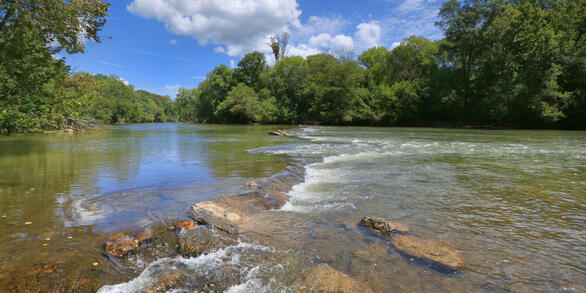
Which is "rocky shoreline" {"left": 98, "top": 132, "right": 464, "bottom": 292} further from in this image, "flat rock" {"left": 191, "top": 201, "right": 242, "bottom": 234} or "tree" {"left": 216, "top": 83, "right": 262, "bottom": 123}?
"tree" {"left": 216, "top": 83, "right": 262, "bottom": 123}

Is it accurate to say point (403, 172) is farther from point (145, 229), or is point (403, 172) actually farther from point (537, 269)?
point (145, 229)

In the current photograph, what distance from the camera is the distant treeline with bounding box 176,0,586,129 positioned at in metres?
34.0

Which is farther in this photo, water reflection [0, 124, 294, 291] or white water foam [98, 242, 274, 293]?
water reflection [0, 124, 294, 291]

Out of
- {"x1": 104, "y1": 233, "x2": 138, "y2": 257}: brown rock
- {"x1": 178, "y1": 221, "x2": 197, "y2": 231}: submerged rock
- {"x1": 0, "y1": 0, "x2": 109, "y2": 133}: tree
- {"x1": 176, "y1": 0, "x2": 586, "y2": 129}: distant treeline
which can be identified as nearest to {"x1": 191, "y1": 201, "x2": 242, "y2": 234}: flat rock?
{"x1": 178, "y1": 221, "x2": 197, "y2": 231}: submerged rock

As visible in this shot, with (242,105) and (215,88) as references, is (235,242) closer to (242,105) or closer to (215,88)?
(242,105)

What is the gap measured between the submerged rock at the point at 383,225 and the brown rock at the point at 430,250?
211 mm

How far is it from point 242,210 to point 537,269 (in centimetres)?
461

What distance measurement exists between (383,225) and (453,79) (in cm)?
4966

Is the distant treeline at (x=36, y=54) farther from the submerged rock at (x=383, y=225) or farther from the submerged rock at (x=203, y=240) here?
the submerged rock at (x=383, y=225)

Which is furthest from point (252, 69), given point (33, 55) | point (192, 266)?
point (192, 266)

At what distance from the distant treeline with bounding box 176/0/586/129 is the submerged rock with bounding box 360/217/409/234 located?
129 ft

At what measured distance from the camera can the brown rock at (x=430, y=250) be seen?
3.74 metres

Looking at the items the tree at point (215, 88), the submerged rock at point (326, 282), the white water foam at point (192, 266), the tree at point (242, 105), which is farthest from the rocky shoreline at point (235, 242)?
the tree at point (215, 88)

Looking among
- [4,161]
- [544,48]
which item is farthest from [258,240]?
[544,48]
